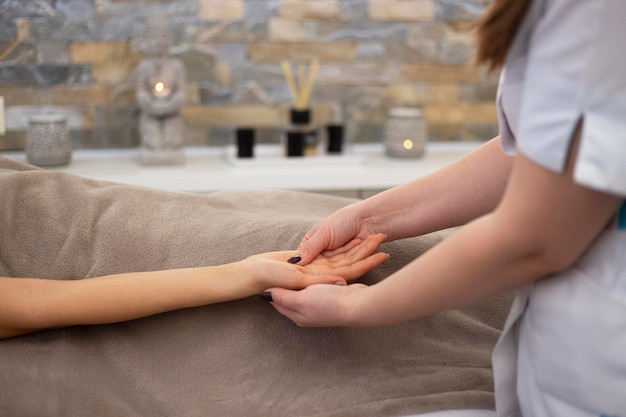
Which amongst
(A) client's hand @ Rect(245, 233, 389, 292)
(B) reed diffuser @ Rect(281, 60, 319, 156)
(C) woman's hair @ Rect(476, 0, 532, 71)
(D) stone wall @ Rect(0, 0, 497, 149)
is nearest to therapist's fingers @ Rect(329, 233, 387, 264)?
(A) client's hand @ Rect(245, 233, 389, 292)

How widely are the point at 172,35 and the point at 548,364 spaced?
223 centimetres

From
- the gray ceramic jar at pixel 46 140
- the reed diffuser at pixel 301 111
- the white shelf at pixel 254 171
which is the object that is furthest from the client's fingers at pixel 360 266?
the gray ceramic jar at pixel 46 140

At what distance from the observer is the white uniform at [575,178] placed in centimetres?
80

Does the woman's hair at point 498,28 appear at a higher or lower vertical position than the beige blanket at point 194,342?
higher

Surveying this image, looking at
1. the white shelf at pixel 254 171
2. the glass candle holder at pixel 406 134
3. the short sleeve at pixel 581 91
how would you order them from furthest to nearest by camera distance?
the glass candle holder at pixel 406 134
the white shelf at pixel 254 171
the short sleeve at pixel 581 91

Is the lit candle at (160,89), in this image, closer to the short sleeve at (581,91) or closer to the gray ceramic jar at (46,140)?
the gray ceramic jar at (46,140)

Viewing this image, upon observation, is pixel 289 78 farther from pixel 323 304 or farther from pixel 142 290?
pixel 323 304

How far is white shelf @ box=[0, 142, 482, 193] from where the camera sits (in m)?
2.58

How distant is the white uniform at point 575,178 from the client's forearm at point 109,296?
0.47m

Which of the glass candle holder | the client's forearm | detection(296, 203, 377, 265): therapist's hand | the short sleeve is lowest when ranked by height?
the glass candle holder

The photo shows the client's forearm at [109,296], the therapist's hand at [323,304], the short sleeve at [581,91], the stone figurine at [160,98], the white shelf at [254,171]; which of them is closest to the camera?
the short sleeve at [581,91]

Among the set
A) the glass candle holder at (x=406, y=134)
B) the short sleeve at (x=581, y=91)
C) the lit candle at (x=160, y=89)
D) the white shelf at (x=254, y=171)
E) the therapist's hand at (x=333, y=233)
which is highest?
the short sleeve at (x=581, y=91)

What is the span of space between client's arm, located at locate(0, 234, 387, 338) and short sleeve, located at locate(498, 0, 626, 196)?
1.68 ft

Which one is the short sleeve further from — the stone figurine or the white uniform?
the stone figurine
